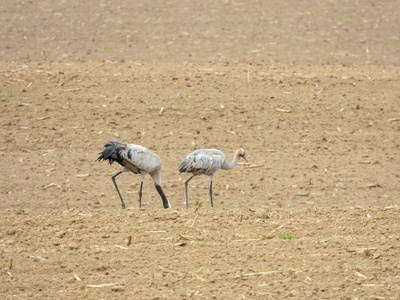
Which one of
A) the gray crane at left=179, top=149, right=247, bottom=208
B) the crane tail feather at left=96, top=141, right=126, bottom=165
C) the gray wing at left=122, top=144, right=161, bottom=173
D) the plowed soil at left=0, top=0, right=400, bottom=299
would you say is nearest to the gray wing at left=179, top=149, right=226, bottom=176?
the gray crane at left=179, top=149, right=247, bottom=208

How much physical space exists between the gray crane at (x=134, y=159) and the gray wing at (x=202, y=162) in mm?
573

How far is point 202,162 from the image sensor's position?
11.5 m

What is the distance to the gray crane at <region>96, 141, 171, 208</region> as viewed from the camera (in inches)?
444


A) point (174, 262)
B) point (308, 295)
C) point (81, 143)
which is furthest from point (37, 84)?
point (308, 295)

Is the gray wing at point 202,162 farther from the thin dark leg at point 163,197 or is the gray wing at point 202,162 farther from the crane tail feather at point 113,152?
the crane tail feather at point 113,152

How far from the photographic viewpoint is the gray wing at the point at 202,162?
1148 centimetres

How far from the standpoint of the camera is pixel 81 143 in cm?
1390

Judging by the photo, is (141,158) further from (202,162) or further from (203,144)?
(203,144)

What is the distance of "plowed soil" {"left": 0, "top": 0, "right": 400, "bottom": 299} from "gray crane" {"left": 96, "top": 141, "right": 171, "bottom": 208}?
1.95 ft

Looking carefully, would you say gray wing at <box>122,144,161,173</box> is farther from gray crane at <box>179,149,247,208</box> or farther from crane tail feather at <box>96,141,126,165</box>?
gray crane at <box>179,149,247,208</box>

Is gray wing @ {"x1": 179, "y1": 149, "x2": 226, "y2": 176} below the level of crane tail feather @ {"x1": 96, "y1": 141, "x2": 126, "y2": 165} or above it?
below

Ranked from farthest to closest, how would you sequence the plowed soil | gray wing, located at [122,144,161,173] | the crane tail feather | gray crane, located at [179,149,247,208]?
gray crane, located at [179,149,247,208] → gray wing, located at [122,144,161,173] → the crane tail feather → the plowed soil

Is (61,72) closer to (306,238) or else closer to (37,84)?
(37,84)

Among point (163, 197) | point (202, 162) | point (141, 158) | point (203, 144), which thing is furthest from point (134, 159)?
point (203, 144)
